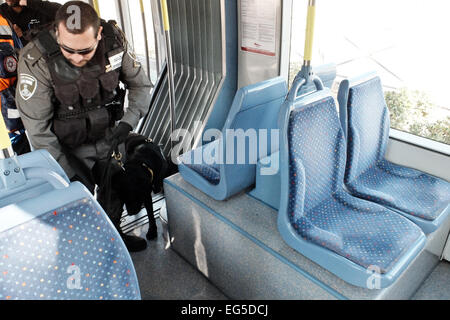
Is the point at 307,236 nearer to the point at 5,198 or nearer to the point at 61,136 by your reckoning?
the point at 5,198

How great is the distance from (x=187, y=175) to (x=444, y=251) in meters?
1.79

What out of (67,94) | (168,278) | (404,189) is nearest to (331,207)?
(404,189)

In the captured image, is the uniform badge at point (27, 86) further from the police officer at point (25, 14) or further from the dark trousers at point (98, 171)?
the police officer at point (25, 14)

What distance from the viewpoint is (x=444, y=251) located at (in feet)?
7.68

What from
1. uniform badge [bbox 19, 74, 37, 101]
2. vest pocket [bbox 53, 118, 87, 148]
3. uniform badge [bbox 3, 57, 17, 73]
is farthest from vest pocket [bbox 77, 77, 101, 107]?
uniform badge [bbox 3, 57, 17, 73]

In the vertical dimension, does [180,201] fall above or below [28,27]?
below

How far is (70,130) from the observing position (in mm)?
2318

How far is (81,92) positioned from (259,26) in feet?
5.44

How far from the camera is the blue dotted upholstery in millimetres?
1017

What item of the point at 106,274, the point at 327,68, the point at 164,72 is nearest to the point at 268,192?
the point at 327,68

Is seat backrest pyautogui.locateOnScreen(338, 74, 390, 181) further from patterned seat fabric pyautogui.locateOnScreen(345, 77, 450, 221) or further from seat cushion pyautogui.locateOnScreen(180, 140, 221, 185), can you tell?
seat cushion pyautogui.locateOnScreen(180, 140, 221, 185)

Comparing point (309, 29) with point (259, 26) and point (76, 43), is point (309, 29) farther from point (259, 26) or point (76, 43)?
point (259, 26)

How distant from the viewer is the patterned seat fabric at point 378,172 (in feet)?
6.61

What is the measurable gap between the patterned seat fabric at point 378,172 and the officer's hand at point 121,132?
59.6 inches
